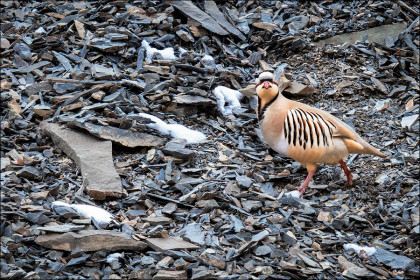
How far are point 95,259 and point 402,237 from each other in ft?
7.79

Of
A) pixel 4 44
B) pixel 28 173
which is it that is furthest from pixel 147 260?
pixel 4 44

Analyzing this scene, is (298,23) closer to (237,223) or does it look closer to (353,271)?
(237,223)

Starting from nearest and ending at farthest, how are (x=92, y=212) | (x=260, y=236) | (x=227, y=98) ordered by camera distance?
(x=260, y=236), (x=92, y=212), (x=227, y=98)

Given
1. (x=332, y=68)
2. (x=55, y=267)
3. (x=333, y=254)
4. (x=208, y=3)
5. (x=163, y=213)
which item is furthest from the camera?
(x=208, y=3)

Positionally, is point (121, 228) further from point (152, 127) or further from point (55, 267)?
point (152, 127)

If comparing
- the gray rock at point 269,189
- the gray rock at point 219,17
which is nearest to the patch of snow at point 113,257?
the gray rock at point 269,189

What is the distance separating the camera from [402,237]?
4.91 meters

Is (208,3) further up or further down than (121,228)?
further up

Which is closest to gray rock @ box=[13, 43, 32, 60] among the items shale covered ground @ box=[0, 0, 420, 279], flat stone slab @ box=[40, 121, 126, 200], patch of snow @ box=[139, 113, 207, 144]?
shale covered ground @ box=[0, 0, 420, 279]

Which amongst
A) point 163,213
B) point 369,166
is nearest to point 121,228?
point 163,213

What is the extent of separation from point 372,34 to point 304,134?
8.65 feet

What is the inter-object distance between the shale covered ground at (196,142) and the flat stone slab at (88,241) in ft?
0.03

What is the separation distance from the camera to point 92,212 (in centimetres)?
489

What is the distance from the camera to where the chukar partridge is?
5.49m
